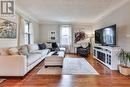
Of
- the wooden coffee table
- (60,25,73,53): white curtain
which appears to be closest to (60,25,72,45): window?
(60,25,73,53): white curtain

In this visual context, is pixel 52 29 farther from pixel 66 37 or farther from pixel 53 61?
pixel 53 61

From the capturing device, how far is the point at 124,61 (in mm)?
4789

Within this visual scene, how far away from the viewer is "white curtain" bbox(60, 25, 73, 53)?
1108 cm

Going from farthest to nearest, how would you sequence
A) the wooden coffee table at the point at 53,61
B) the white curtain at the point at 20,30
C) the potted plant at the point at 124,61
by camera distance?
the white curtain at the point at 20,30, the wooden coffee table at the point at 53,61, the potted plant at the point at 124,61

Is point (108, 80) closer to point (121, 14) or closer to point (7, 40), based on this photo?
point (121, 14)

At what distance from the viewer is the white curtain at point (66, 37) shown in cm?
1108

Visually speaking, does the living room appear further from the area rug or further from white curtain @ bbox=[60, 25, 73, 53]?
white curtain @ bbox=[60, 25, 73, 53]

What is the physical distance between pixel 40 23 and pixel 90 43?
4.11 metres

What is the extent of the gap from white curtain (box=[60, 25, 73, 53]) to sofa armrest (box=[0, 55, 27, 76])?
284 inches

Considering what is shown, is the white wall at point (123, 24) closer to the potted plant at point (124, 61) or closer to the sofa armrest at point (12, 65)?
the potted plant at point (124, 61)

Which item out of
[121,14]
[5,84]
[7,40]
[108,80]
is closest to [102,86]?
[108,80]

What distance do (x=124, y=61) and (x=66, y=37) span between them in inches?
265

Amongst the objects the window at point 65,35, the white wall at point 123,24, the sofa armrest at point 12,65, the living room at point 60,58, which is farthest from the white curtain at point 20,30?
the window at point 65,35

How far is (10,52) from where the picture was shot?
433 cm
